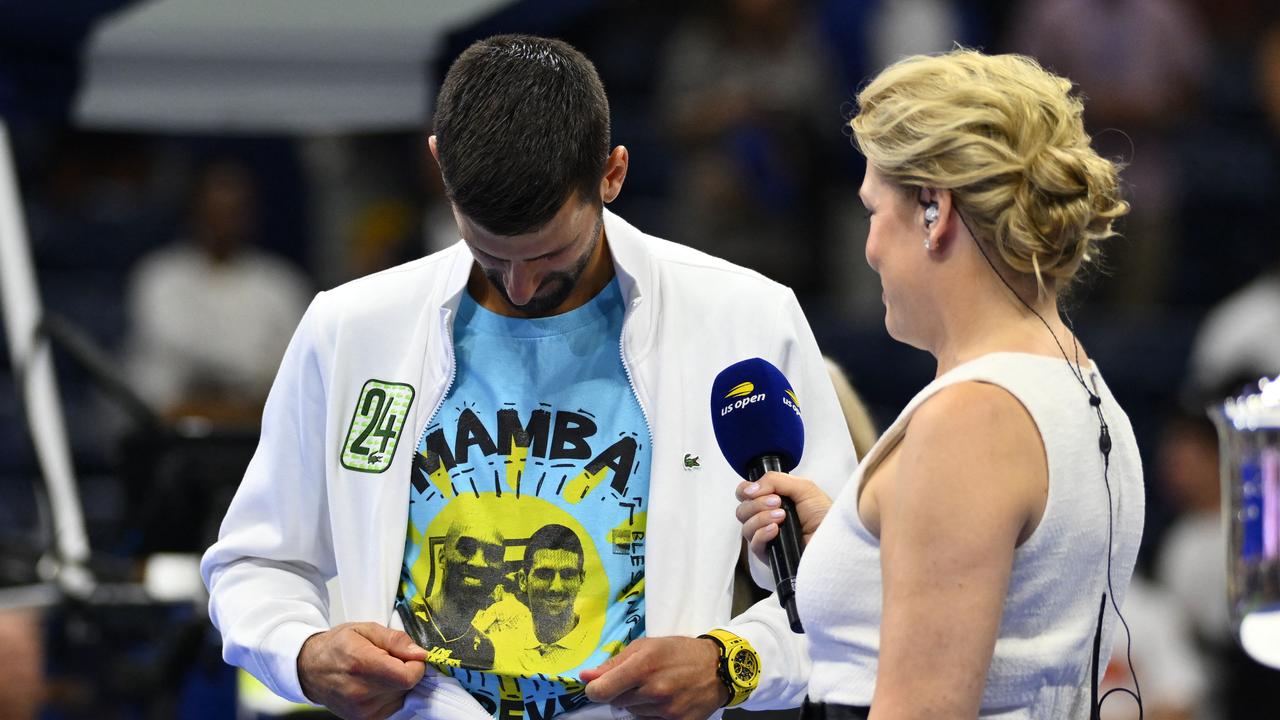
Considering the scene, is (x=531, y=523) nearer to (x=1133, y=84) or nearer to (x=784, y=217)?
(x=784, y=217)

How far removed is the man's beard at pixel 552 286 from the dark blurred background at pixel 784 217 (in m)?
2.87

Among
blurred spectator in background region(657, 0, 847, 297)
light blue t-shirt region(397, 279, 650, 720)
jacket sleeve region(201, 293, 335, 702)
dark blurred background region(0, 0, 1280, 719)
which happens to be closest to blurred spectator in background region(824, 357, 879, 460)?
light blue t-shirt region(397, 279, 650, 720)

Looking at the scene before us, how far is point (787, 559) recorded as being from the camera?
6.07ft

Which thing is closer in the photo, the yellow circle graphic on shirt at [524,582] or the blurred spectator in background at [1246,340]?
the yellow circle graphic on shirt at [524,582]

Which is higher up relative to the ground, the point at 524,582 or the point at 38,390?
the point at 524,582

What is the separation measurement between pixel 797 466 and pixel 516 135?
1.90 ft

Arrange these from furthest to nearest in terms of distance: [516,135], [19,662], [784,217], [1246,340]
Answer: [784,217]
[1246,340]
[19,662]
[516,135]

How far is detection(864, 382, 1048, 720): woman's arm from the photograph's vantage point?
154cm

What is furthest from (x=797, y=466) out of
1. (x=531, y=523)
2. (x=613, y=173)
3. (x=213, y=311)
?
(x=213, y=311)

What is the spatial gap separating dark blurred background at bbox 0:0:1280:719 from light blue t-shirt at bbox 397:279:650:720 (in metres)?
2.81

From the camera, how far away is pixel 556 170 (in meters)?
1.96

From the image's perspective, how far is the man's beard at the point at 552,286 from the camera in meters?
2.11

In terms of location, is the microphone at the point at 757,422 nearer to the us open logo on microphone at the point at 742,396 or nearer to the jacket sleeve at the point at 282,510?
the us open logo on microphone at the point at 742,396

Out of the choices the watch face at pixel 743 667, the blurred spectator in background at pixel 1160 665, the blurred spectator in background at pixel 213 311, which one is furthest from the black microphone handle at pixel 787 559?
the blurred spectator in background at pixel 213 311
